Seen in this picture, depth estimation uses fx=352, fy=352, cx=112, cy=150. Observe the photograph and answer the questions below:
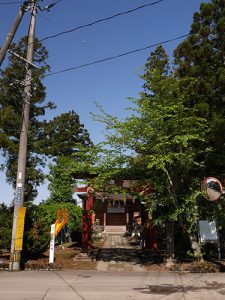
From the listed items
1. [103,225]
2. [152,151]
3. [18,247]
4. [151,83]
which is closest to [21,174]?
[18,247]

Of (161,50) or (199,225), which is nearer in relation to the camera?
(199,225)

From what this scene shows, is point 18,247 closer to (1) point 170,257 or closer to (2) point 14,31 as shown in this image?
(1) point 170,257

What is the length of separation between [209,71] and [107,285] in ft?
37.7

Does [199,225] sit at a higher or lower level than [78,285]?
higher

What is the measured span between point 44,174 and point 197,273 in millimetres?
→ 20350

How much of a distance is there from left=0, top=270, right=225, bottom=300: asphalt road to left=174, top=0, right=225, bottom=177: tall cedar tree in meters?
5.78

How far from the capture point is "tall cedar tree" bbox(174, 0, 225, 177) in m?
15.7

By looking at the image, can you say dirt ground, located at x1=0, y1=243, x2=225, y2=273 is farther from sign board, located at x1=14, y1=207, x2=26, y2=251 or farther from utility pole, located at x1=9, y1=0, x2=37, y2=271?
sign board, located at x1=14, y1=207, x2=26, y2=251

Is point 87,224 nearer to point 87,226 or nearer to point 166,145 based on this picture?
point 87,226

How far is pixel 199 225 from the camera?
1573 cm

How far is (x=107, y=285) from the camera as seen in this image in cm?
1059

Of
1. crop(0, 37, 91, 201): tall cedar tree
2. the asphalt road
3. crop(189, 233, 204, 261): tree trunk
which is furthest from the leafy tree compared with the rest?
crop(0, 37, 91, 201): tall cedar tree

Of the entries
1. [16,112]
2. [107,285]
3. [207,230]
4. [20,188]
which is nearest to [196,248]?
[207,230]

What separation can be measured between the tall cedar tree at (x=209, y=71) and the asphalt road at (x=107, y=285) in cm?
578
